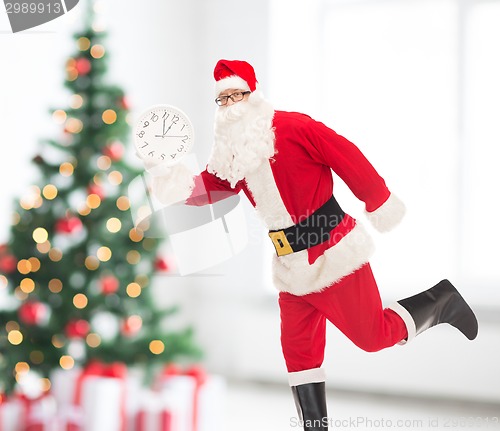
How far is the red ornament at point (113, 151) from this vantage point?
2877mm

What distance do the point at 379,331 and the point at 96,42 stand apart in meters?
1.71

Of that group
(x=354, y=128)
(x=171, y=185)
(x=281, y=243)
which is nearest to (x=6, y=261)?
(x=171, y=185)

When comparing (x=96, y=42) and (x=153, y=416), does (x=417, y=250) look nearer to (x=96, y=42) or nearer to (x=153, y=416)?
(x=153, y=416)

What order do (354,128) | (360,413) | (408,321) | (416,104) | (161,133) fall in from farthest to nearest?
(354,128)
(416,104)
(360,413)
(408,321)
(161,133)

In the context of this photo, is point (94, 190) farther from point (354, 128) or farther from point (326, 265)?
point (354, 128)

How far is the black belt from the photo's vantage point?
1.83 m

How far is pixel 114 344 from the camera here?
2.87 metres

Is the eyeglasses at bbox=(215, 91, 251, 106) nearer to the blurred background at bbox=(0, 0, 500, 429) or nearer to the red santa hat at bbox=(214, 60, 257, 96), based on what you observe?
the red santa hat at bbox=(214, 60, 257, 96)

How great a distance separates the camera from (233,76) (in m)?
1.79

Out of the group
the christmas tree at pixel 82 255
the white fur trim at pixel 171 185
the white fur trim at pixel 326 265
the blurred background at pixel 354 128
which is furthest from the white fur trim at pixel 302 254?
the blurred background at pixel 354 128

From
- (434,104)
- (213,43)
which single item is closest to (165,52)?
(213,43)

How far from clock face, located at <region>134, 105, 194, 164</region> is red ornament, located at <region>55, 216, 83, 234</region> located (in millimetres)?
1125

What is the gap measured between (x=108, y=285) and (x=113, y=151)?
0.53 m

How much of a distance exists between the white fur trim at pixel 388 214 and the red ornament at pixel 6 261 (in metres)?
1.58
